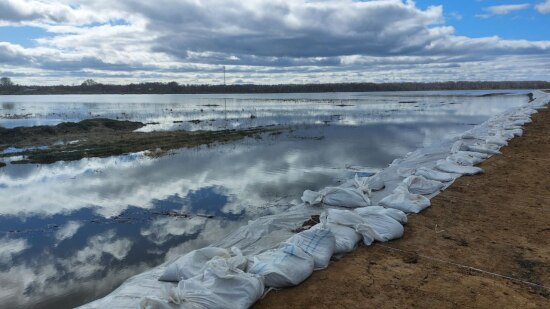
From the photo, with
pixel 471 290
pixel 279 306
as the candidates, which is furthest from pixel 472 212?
pixel 279 306

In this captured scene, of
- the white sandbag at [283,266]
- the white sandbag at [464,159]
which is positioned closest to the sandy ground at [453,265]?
the white sandbag at [283,266]

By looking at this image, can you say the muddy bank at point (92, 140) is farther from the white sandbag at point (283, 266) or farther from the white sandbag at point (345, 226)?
the white sandbag at point (283, 266)

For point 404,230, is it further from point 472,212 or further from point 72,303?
point 72,303

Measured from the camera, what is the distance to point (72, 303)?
5090 millimetres

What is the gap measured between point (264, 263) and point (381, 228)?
2.05 metres

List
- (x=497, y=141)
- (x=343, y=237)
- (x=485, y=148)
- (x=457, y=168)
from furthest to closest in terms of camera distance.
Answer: (x=497, y=141), (x=485, y=148), (x=457, y=168), (x=343, y=237)

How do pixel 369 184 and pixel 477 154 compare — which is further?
pixel 477 154

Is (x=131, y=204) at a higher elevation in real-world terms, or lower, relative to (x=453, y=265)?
lower

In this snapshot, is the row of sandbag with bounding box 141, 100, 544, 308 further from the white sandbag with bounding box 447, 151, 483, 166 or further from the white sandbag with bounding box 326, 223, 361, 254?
the white sandbag with bounding box 447, 151, 483, 166

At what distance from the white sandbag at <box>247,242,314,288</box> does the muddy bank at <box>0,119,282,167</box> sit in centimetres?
1144

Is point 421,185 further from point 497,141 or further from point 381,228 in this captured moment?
point 497,141

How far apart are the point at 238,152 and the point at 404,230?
10.2 metres

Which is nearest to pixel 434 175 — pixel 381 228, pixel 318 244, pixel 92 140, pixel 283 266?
pixel 381 228

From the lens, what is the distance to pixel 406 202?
703 centimetres
